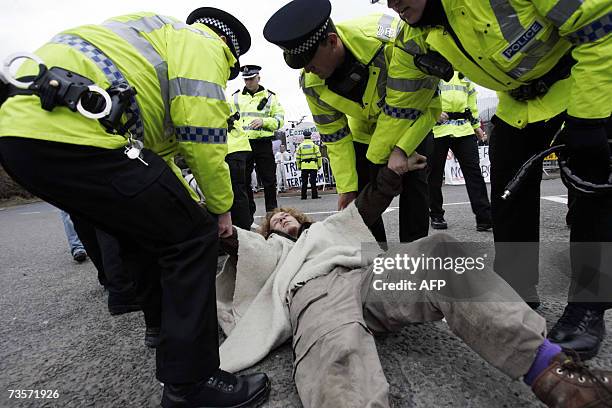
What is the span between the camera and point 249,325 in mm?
1671

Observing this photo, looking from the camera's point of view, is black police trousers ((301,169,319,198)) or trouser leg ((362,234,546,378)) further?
black police trousers ((301,169,319,198))

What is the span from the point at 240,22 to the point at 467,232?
9.46 feet

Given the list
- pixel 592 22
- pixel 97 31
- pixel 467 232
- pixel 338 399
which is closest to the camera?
pixel 338 399

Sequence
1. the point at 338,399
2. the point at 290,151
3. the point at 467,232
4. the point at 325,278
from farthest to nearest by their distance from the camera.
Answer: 1. the point at 290,151
2. the point at 467,232
3. the point at 325,278
4. the point at 338,399

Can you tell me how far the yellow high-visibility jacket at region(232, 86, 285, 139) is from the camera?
16.8 ft

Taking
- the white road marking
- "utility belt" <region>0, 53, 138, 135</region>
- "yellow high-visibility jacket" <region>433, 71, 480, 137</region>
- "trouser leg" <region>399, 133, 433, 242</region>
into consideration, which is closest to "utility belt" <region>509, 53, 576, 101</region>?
"trouser leg" <region>399, 133, 433, 242</region>

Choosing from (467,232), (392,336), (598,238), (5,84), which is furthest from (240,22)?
(467,232)

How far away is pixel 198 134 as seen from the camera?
1302 millimetres

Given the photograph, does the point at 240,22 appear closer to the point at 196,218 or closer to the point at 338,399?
the point at 196,218

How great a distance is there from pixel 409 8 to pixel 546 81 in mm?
601

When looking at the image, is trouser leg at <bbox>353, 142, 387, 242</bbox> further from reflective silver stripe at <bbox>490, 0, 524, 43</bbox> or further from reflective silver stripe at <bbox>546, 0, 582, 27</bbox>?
reflective silver stripe at <bbox>546, 0, 582, 27</bbox>

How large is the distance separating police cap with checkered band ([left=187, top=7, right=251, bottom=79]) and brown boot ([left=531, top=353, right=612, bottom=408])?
1510mm

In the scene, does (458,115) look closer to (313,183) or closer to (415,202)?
(415,202)

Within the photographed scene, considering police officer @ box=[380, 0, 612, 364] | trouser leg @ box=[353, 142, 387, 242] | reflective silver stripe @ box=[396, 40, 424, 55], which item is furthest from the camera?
trouser leg @ box=[353, 142, 387, 242]
